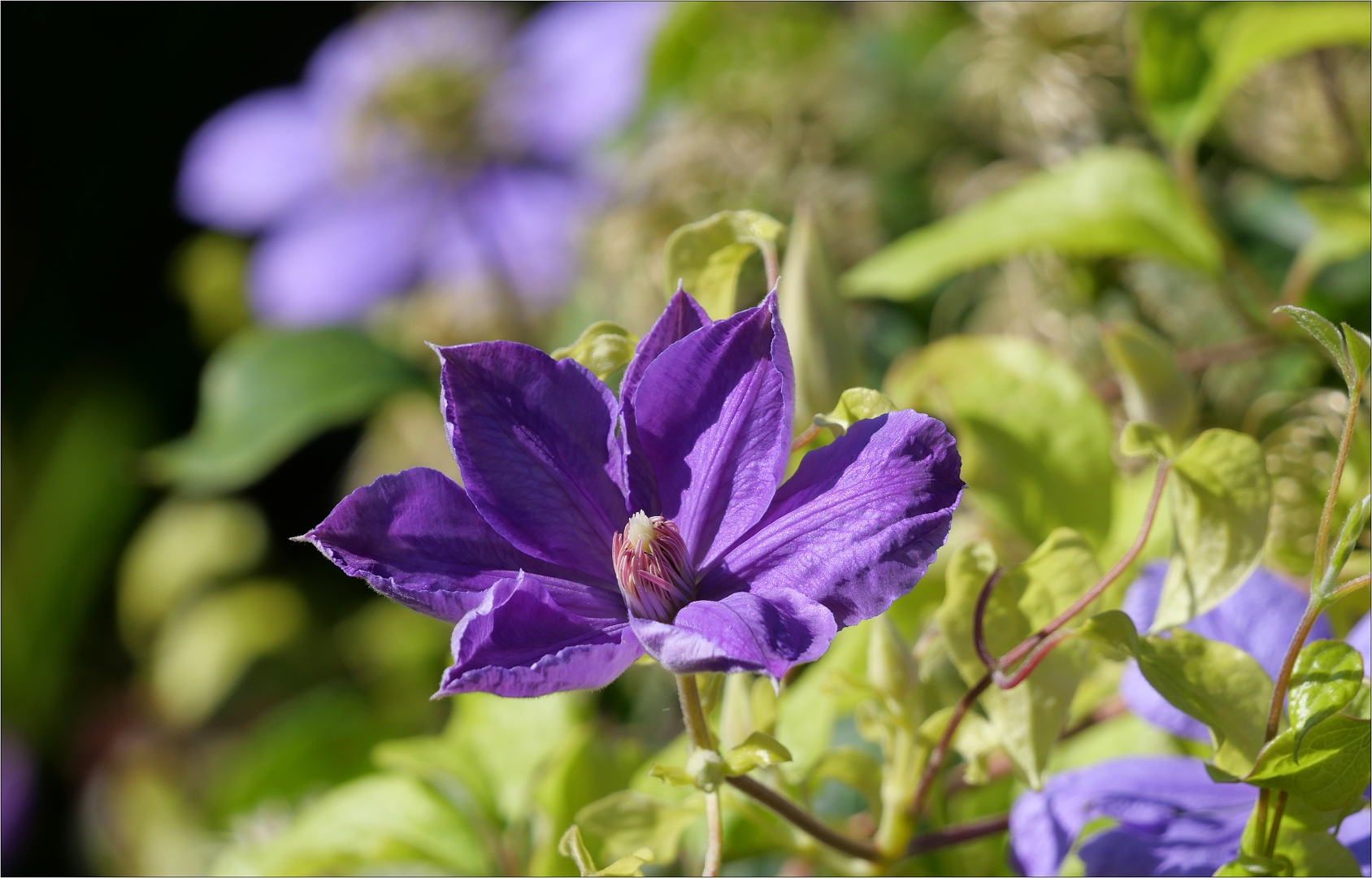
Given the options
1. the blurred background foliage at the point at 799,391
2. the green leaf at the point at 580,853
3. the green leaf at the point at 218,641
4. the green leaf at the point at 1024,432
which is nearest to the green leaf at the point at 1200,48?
the blurred background foliage at the point at 799,391

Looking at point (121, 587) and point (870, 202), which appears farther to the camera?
point (121, 587)

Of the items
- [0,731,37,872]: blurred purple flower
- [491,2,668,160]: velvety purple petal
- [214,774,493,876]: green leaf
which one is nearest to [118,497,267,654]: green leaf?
[0,731,37,872]: blurred purple flower

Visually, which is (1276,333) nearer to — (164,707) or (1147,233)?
(1147,233)

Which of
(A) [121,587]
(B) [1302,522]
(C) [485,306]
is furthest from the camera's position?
(A) [121,587]


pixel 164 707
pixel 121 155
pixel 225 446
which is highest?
pixel 121 155

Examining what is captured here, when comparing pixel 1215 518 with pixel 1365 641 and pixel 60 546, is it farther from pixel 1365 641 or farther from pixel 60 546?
pixel 60 546

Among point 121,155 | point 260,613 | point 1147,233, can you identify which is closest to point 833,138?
point 1147,233
